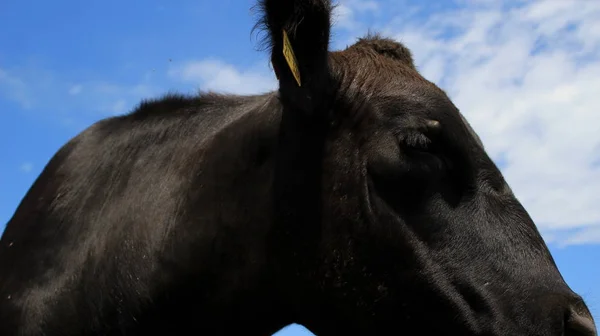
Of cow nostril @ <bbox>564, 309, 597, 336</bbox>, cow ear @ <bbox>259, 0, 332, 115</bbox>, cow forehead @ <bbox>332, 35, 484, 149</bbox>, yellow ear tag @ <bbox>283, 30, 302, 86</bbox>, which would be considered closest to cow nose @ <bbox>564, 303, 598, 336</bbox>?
cow nostril @ <bbox>564, 309, 597, 336</bbox>

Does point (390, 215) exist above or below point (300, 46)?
below

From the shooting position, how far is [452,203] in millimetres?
4609

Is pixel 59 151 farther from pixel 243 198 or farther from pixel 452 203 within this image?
pixel 452 203

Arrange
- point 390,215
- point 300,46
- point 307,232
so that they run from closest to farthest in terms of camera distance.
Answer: point 390,215 → point 307,232 → point 300,46

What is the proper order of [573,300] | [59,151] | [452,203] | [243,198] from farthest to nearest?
1. [59,151]
2. [243,198]
3. [452,203]
4. [573,300]

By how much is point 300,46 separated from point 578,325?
2238 mm

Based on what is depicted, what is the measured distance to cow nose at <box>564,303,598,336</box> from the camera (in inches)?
164

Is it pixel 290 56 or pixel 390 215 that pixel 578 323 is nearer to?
pixel 390 215

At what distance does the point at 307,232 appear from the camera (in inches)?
188

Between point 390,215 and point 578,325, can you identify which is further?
point 390,215

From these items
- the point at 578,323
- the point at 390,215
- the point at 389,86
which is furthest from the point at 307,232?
the point at 578,323

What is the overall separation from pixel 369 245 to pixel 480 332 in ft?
2.50

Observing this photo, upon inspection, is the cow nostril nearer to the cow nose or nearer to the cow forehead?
the cow nose

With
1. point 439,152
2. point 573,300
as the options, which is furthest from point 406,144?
point 573,300
